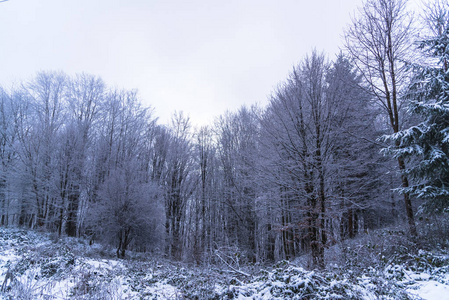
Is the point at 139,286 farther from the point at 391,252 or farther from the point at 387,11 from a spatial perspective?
the point at 387,11

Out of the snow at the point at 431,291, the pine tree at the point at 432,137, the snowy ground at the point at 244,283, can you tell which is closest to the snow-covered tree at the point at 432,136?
the pine tree at the point at 432,137

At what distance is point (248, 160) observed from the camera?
13.8m

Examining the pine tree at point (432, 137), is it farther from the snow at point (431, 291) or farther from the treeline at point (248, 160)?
the snow at point (431, 291)

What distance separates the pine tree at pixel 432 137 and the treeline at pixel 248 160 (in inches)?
2.4

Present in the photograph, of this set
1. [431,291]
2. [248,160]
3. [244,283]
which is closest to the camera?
[431,291]

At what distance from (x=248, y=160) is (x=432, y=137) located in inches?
316

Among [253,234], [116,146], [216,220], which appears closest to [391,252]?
[253,234]

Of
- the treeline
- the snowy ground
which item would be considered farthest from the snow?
the treeline

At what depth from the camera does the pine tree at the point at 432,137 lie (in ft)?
23.6

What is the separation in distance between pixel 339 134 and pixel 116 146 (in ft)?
63.8

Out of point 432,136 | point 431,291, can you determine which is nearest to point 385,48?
point 432,136

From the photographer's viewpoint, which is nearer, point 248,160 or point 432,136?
point 432,136

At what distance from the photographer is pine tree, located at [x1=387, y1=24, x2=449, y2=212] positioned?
23.6ft

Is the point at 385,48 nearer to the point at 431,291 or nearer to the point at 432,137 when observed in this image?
the point at 432,137
